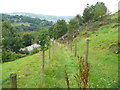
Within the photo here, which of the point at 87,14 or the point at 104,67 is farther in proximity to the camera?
the point at 87,14

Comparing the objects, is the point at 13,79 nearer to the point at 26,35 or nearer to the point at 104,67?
the point at 104,67

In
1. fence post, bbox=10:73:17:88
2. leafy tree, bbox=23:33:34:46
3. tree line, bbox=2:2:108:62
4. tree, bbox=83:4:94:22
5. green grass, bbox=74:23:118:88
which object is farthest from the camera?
leafy tree, bbox=23:33:34:46

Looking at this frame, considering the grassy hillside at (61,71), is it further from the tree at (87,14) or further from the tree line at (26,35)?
the tree at (87,14)

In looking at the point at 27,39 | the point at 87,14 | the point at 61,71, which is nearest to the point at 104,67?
the point at 61,71

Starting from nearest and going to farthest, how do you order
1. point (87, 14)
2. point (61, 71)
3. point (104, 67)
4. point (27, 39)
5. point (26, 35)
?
point (61, 71) < point (104, 67) < point (87, 14) < point (26, 35) < point (27, 39)

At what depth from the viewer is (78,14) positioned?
3457 inches

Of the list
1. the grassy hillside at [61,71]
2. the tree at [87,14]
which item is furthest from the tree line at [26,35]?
the grassy hillside at [61,71]

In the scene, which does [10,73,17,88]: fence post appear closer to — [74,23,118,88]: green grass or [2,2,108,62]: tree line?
[74,23,118,88]: green grass

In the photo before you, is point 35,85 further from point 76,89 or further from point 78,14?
point 78,14

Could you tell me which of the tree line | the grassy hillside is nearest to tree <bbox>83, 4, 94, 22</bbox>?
the tree line

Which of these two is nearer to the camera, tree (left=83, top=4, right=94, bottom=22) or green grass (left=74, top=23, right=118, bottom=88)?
green grass (left=74, top=23, right=118, bottom=88)

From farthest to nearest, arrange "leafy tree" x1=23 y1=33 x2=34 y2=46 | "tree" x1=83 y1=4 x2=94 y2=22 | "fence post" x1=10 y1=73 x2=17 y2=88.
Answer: "leafy tree" x1=23 y1=33 x2=34 y2=46, "tree" x1=83 y1=4 x2=94 y2=22, "fence post" x1=10 y1=73 x2=17 y2=88

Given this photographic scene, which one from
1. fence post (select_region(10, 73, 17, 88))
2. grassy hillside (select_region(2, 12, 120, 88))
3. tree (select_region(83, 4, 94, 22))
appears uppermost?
tree (select_region(83, 4, 94, 22))

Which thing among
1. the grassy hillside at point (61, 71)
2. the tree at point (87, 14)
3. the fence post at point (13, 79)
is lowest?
the grassy hillside at point (61, 71)
